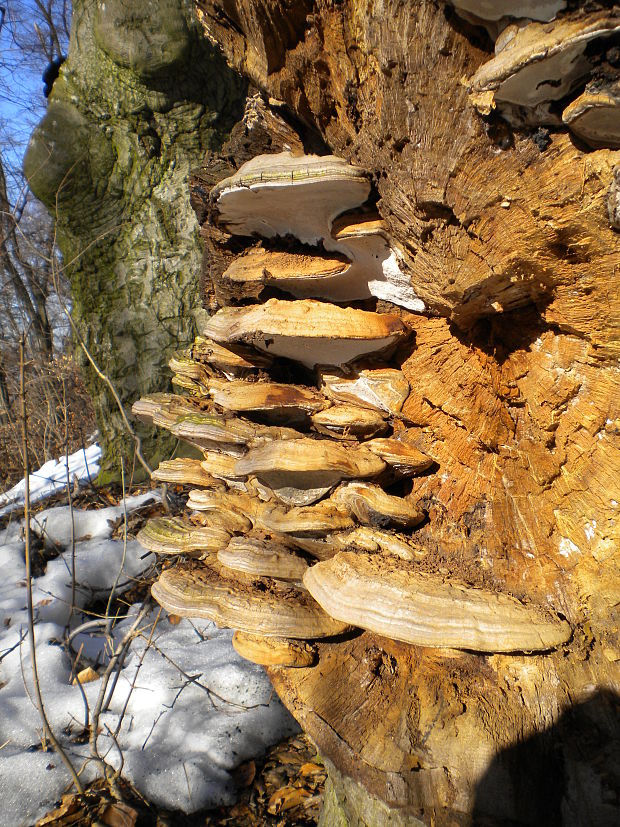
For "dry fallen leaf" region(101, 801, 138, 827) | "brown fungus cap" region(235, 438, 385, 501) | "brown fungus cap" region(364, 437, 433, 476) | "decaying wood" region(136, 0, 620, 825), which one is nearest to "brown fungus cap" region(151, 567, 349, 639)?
"decaying wood" region(136, 0, 620, 825)

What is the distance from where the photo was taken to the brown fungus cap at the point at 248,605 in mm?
1321

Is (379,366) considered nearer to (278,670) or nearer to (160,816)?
(278,670)

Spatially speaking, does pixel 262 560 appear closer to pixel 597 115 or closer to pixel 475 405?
pixel 475 405

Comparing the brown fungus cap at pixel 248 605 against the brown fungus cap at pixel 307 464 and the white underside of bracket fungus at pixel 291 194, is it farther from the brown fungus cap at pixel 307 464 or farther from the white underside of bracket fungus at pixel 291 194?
the white underside of bracket fungus at pixel 291 194

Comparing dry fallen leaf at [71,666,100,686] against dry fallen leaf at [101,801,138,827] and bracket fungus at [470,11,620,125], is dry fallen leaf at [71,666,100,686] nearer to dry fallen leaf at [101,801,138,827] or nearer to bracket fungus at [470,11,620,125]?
dry fallen leaf at [101,801,138,827]

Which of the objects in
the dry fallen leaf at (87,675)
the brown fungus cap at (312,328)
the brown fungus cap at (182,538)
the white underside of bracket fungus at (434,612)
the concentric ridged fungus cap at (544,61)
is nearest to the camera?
the concentric ridged fungus cap at (544,61)

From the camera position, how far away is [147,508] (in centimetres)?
445

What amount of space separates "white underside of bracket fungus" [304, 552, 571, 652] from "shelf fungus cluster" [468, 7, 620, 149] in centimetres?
101

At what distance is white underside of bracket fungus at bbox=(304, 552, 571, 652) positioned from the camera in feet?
3.48

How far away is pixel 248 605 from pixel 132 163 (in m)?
3.97

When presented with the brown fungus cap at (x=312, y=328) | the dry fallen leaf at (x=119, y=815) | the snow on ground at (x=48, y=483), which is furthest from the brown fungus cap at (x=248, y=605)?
the snow on ground at (x=48, y=483)

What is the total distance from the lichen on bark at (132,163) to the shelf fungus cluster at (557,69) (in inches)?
135

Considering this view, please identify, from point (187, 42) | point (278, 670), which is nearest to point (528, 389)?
point (278, 670)

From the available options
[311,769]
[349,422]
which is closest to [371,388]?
[349,422]
